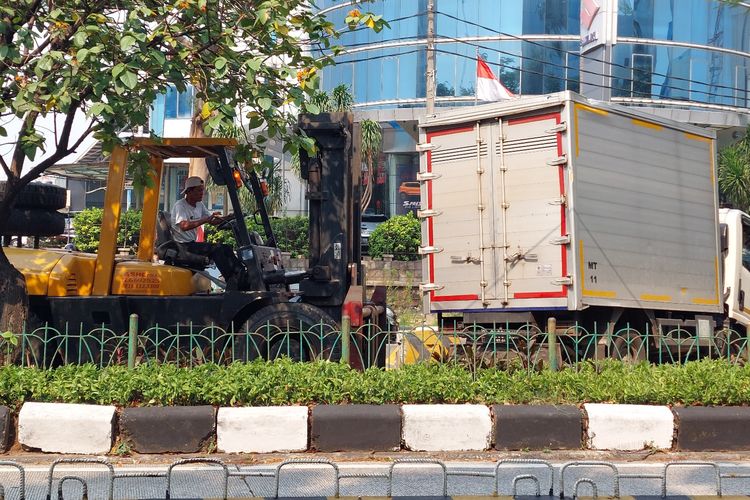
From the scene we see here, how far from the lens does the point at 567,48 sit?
3462cm

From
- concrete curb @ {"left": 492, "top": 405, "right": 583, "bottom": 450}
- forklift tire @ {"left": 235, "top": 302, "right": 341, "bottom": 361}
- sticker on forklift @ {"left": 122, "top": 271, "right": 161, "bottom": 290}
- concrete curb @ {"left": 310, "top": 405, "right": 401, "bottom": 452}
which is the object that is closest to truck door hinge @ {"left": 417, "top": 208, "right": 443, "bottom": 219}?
forklift tire @ {"left": 235, "top": 302, "right": 341, "bottom": 361}

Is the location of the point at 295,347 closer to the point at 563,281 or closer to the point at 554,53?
the point at 563,281

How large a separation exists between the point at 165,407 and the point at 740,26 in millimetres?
32486

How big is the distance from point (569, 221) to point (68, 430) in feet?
19.6

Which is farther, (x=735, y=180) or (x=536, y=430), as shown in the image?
(x=735, y=180)

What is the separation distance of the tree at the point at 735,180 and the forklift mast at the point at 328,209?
2105 centimetres

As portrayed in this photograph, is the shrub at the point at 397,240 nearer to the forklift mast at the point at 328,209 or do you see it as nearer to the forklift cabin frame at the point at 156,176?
the forklift mast at the point at 328,209

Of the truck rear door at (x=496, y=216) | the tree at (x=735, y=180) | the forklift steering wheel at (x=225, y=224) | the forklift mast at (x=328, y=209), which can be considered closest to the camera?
the forklift steering wheel at (x=225, y=224)

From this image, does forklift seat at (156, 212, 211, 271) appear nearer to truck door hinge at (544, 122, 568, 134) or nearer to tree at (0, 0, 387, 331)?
tree at (0, 0, 387, 331)

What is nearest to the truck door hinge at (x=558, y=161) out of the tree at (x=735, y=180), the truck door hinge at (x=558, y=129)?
the truck door hinge at (x=558, y=129)

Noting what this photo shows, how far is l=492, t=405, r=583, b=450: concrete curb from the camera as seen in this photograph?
7438 millimetres

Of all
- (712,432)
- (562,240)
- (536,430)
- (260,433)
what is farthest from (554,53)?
(260,433)

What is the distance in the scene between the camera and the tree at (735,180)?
2809 centimetres

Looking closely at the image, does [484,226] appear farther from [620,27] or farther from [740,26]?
[740,26]
